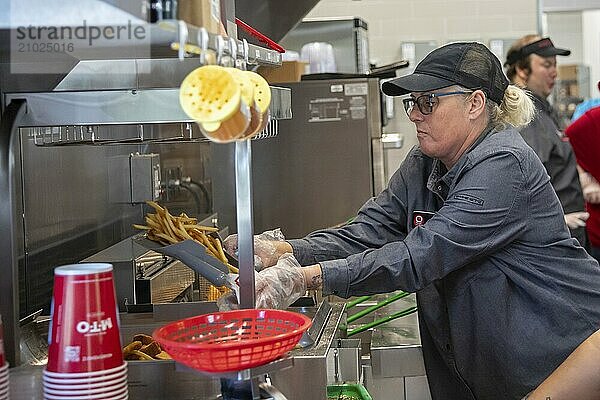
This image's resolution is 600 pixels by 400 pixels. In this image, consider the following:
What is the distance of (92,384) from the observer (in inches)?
66.8

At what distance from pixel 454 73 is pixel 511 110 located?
0.28 meters

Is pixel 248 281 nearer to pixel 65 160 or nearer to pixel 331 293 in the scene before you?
pixel 331 293

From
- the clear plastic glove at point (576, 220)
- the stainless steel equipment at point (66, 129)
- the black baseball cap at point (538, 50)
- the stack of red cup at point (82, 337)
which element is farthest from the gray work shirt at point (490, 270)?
the black baseball cap at point (538, 50)

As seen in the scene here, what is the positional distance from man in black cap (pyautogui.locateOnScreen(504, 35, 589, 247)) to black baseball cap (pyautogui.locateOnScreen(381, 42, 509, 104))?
7.12 feet

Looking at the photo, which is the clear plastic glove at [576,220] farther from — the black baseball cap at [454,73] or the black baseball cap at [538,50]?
the black baseball cap at [454,73]

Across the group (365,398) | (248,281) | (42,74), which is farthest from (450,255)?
(42,74)

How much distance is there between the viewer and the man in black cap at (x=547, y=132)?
515cm

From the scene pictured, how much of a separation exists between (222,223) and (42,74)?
8.93ft

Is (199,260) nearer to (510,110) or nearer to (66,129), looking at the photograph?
(66,129)

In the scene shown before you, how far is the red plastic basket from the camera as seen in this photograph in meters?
1.69

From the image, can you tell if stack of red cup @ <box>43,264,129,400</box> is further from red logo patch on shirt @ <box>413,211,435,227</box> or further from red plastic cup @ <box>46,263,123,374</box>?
red logo patch on shirt @ <box>413,211,435,227</box>

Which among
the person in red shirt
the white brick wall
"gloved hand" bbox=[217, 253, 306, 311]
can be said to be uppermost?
the white brick wall

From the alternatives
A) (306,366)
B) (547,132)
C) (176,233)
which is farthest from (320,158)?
(306,366)

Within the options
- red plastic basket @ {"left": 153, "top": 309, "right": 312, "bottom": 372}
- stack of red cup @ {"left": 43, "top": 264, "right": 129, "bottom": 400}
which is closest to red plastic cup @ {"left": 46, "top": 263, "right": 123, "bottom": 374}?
stack of red cup @ {"left": 43, "top": 264, "right": 129, "bottom": 400}
